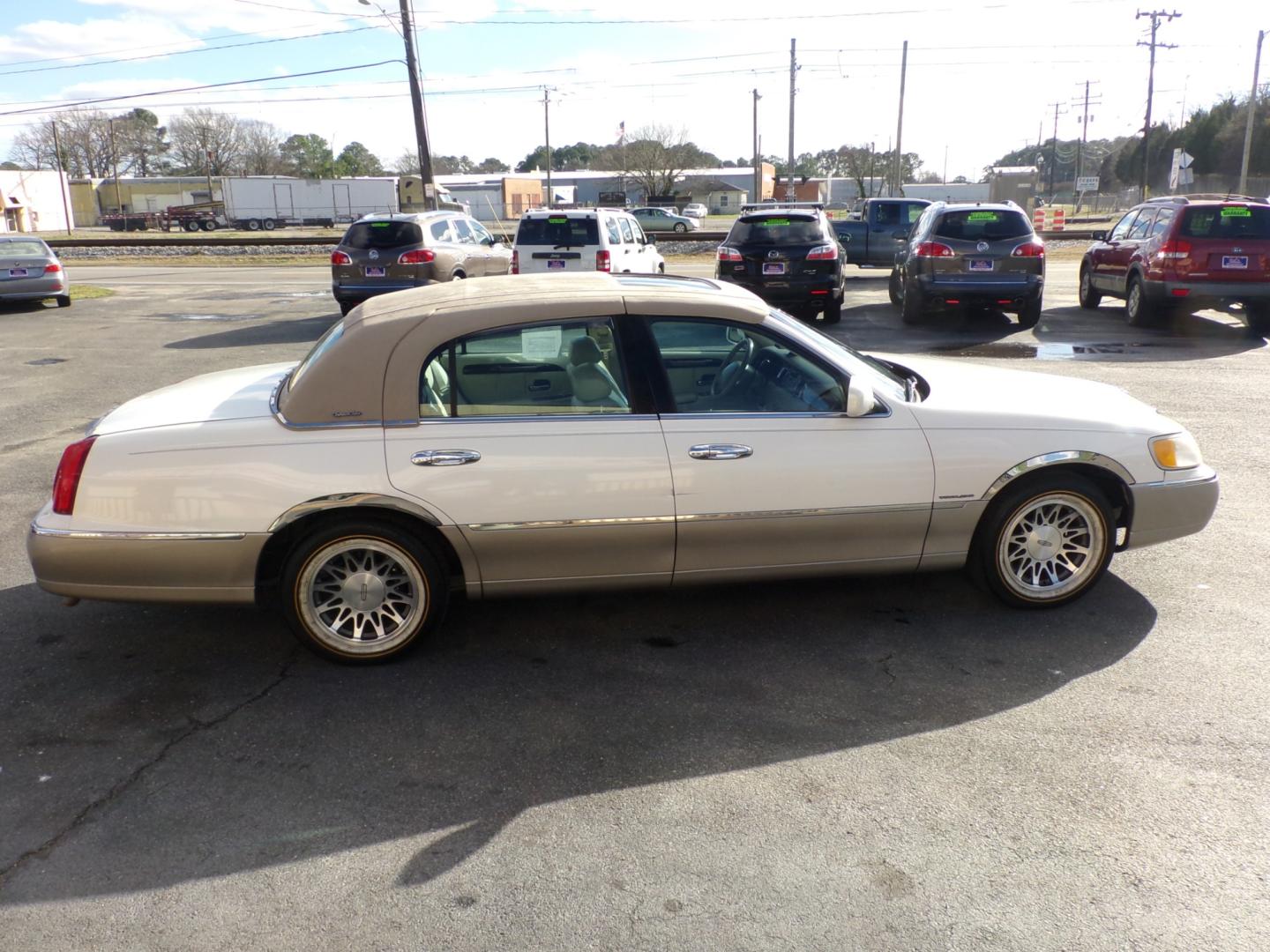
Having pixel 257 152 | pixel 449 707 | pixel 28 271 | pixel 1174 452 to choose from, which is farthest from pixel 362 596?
pixel 257 152

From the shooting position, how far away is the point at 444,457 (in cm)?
424

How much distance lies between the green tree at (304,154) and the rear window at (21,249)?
95.5m

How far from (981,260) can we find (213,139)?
10792 cm

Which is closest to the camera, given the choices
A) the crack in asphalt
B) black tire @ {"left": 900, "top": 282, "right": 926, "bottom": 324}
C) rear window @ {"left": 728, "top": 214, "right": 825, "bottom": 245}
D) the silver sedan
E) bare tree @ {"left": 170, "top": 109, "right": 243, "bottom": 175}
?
the crack in asphalt

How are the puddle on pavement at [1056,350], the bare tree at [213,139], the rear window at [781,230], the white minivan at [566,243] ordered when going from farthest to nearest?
1. the bare tree at [213,139]
2. the white minivan at [566,243]
3. the rear window at [781,230]
4. the puddle on pavement at [1056,350]

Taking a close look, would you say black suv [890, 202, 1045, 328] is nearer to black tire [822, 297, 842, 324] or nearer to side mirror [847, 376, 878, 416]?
black tire [822, 297, 842, 324]

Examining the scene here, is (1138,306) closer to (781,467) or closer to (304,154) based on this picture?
(781,467)

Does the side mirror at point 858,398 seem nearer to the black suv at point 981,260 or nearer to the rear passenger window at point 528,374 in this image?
the rear passenger window at point 528,374

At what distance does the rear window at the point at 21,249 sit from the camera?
18.5 meters

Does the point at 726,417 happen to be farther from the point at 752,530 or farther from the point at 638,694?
the point at 638,694

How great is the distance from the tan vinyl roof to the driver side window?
0.11 metres

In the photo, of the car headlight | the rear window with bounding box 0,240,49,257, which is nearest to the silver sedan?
the rear window with bounding box 0,240,49,257

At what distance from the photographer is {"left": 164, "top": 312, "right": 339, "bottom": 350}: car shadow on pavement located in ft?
47.5

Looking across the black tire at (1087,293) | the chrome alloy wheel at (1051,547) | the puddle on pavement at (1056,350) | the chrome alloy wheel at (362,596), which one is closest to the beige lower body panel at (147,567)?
the chrome alloy wheel at (362,596)
